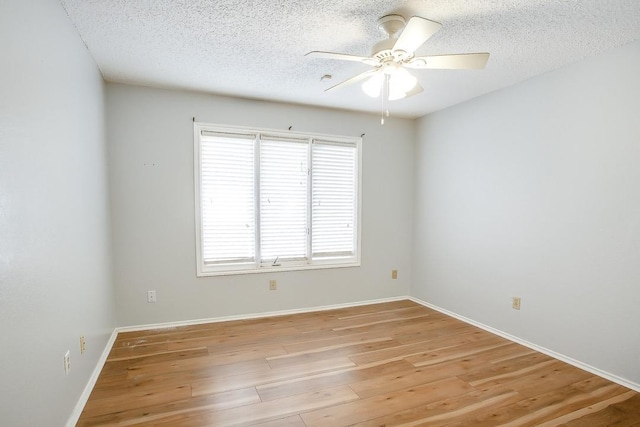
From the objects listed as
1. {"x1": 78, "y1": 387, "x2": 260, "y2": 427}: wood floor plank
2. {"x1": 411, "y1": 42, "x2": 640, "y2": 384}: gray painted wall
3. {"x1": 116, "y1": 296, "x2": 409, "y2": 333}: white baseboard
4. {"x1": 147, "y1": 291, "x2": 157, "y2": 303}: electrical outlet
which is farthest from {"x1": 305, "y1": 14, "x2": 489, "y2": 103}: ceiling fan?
{"x1": 147, "y1": 291, "x2": 157, "y2": 303}: electrical outlet

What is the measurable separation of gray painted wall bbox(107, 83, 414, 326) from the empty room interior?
0.07ft

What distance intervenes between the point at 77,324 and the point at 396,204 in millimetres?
3696

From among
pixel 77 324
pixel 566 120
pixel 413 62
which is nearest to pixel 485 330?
pixel 566 120

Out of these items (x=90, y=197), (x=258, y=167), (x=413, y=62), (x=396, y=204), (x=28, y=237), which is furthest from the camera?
(x=396, y=204)

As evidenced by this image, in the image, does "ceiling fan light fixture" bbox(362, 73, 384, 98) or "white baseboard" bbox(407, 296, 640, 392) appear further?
"white baseboard" bbox(407, 296, 640, 392)

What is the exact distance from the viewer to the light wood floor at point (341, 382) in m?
2.04

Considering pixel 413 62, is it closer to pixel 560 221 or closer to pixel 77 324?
pixel 560 221

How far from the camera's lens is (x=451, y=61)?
6.51ft

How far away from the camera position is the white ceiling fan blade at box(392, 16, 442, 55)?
5.25 ft

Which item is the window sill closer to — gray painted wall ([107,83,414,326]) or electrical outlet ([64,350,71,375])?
gray painted wall ([107,83,414,326])

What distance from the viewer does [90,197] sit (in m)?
2.50

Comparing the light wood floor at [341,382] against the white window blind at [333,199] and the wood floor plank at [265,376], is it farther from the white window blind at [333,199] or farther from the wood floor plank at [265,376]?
the white window blind at [333,199]

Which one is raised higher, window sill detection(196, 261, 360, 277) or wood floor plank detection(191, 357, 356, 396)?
window sill detection(196, 261, 360, 277)

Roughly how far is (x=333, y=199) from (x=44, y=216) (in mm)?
3005
